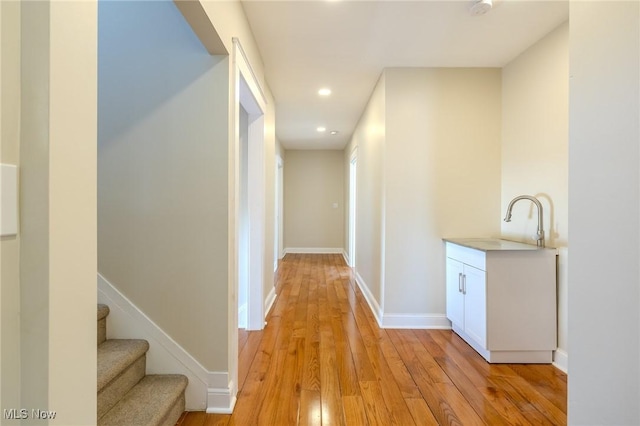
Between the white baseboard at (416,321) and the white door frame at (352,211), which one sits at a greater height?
the white door frame at (352,211)

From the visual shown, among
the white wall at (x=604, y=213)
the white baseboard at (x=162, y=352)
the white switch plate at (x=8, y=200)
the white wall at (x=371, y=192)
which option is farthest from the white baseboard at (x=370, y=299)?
the white switch plate at (x=8, y=200)

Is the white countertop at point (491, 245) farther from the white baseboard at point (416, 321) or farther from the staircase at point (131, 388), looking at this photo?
the staircase at point (131, 388)

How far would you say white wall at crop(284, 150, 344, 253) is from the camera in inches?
297

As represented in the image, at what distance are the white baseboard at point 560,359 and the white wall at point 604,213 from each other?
5.24ft

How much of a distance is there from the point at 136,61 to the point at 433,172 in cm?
250

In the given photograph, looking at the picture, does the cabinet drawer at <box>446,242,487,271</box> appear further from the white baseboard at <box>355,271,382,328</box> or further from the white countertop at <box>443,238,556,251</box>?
the white baseboard at <box>355,271,382,328</box>

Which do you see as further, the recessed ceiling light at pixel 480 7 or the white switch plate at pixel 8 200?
the recessed ceiling light at pixel 480 7

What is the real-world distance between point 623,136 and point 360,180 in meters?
3.86

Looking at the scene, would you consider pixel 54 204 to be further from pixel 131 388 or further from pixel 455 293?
pixel 455 293

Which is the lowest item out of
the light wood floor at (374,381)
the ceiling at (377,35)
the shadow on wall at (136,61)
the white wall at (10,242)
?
the light wood floor at (374,381)

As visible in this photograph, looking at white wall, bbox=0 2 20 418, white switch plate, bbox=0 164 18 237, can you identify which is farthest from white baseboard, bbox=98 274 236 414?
white switch plate, bbox=0 164 18 237

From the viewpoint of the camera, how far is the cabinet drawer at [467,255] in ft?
7.59

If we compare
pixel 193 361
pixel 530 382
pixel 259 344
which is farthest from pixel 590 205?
pixel 259 344

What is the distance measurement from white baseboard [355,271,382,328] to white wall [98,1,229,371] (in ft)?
5.97
